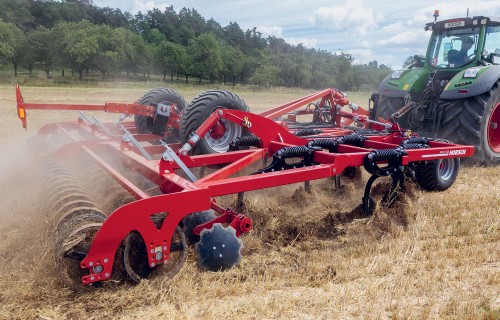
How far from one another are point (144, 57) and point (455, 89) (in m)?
42.8

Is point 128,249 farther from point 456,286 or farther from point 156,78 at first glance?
point 156,78

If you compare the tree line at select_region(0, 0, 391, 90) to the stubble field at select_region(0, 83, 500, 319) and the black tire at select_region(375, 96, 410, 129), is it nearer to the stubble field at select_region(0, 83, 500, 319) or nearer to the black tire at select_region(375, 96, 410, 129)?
the black tire at select_region(375, 96, 410, 129)

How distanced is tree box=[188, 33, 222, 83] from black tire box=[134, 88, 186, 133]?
4188 cm

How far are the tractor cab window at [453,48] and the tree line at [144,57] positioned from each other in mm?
37790

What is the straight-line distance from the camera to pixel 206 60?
47.5 metres

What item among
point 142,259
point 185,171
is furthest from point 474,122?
point 142,259

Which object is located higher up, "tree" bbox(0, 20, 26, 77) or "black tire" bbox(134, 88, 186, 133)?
"tree" bbox(0, 20, 26, 77)

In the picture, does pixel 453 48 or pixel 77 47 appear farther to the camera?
pixel 77 47

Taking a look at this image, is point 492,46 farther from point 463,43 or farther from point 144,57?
point 144,57

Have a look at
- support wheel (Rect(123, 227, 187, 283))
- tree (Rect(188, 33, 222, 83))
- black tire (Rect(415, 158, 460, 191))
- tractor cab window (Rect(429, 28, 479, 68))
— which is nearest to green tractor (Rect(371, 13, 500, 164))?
tractor cab window (Rect(429, 28, 479, 68))

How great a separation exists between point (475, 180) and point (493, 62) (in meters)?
2.13

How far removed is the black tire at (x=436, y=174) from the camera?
4773mm

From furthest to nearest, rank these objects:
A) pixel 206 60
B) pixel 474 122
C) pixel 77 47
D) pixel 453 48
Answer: pixel 206 60 → pixel 77 47 → pixel 453 48 → pixel 474 122

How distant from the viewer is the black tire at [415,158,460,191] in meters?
4.77
